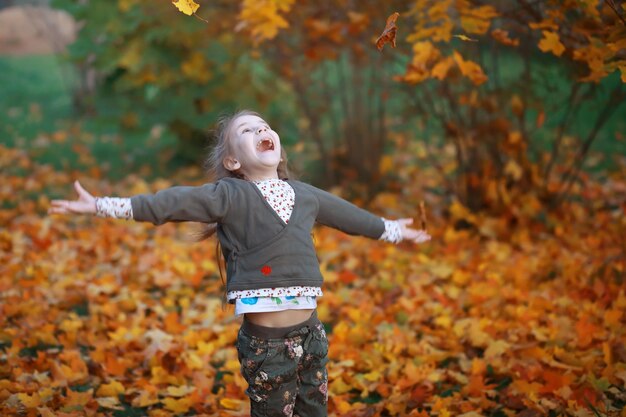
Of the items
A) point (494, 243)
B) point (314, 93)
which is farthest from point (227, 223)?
point (314, 93)

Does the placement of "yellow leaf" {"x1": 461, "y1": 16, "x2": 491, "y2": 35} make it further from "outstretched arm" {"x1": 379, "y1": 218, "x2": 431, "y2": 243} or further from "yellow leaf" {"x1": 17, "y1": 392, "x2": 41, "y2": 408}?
"yellow leaf" {"x1": 17, "y1": 392, "x2": 41, "y2": 408}

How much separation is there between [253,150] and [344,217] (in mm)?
441

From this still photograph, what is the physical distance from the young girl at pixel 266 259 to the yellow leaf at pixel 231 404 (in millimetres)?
584

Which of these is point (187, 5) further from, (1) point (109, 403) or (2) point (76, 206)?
(1) point (109, 403)

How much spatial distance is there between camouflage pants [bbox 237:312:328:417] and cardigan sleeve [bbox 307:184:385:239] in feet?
1.19

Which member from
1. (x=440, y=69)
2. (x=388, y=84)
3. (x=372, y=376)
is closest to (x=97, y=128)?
(x=388, y=84)

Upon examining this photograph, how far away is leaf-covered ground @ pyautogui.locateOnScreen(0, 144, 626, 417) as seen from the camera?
129 inches

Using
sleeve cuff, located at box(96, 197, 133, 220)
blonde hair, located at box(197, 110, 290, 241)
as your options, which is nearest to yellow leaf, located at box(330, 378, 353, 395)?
blonde hair, located at box(197, 110, 290, 241)

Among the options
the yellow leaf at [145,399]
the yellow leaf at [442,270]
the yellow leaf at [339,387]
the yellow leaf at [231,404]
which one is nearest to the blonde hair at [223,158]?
the yellow leaf at [231,404]

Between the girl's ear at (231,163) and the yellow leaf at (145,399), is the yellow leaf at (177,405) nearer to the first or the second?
the yellow leaf at (145,399)

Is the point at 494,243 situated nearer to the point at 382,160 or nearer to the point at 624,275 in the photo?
the point at 624,275

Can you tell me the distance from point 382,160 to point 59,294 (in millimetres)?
3613

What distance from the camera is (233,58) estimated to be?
811 centimetres

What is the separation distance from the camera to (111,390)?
11.1 ft
